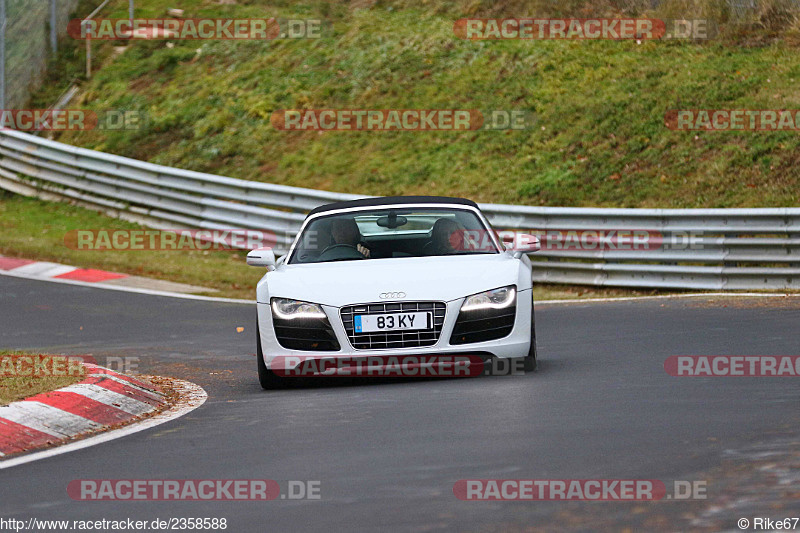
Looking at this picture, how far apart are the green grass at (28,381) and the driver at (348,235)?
2.24 meters

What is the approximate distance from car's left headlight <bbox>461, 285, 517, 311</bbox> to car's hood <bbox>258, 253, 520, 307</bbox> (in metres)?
0.04

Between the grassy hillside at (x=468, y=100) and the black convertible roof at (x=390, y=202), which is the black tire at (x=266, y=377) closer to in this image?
the black convertible roof at (x=390, y=202)

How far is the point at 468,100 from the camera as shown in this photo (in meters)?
25.5

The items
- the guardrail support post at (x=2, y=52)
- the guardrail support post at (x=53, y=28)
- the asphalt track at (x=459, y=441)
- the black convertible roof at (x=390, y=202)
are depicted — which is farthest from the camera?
the guardrail support post at (x=53, y=28)

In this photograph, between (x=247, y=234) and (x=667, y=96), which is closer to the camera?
(x=247, y=234)

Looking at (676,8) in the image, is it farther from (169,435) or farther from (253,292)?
(169,435)

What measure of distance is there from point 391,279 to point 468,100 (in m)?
16.6

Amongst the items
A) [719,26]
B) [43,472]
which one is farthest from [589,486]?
[719,26]

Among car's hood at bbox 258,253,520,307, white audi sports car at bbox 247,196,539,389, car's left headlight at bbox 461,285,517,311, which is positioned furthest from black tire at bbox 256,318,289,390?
car's left headlight at bbox 461,285,517,311

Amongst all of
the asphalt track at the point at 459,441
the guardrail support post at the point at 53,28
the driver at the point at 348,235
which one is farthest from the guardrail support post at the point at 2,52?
the driver at the point at 348,235

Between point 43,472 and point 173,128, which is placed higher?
point 173,128

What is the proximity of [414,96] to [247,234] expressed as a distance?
6.70 metres

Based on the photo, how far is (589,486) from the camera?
5473 millimetres

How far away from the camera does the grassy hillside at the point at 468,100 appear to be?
68.0 ft
